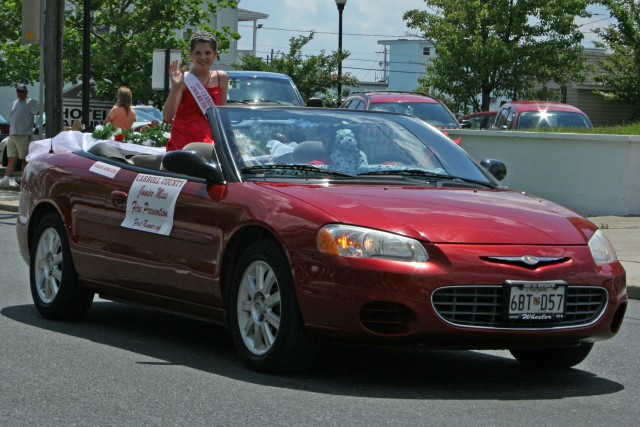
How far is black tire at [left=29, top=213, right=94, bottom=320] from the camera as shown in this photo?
879 centimetres

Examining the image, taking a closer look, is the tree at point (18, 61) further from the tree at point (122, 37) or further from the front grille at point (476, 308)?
the front grille at point (476, 308)

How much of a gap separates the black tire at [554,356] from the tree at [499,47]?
2882 centimetres

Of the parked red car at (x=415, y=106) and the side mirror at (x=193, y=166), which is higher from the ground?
the side mirror at (x=193, y=166)

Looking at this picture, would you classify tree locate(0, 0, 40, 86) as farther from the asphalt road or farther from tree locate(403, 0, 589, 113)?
the asphalt road

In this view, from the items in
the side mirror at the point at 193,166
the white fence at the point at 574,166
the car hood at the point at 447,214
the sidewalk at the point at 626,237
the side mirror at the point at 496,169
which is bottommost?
the sidewalk at the point at 626,237

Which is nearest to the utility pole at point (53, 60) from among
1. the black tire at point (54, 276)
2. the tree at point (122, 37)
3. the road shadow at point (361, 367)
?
the tree at point (122, 37)

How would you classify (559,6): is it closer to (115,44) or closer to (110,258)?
(115,44)

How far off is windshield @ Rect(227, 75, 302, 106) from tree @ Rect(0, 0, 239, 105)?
8.15m

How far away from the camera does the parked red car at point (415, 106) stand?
80.8 feet

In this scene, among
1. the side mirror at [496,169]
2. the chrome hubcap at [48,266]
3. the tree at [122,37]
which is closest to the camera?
the side mirror at [496,169]

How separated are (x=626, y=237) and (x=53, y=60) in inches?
451

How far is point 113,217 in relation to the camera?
8305 mm

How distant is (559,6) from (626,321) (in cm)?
2723

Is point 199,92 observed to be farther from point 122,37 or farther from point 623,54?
point 623,54
